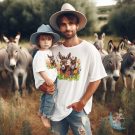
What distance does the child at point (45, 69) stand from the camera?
124 inches

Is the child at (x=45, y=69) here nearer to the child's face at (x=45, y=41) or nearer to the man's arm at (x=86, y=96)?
the child's face at (x=45, y=41)

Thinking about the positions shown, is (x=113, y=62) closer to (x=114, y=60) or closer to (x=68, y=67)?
(x=114, y=60)

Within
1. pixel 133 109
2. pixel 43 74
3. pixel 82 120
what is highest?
pixel 43 74

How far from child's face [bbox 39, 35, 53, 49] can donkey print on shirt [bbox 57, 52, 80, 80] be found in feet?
0.59

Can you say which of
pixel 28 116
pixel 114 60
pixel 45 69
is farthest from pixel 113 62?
pixel 45 69

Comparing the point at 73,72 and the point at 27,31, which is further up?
the point at 73,72

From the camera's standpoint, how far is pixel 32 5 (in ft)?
61.0

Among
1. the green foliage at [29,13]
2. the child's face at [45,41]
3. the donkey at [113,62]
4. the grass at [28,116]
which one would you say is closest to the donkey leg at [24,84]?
the grass at [28,116]

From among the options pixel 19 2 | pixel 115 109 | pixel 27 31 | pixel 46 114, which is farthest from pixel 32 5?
pixel 46 114

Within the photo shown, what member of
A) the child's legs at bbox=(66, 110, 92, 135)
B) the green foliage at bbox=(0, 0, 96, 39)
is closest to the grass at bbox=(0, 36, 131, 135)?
the child's legs at bbox=(66, 110, 92, 135)

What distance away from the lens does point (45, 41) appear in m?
3.25

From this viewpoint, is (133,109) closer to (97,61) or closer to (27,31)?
(97,61)

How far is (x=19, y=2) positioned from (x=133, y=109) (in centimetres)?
1474

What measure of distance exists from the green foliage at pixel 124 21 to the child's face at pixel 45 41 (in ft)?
39.8
